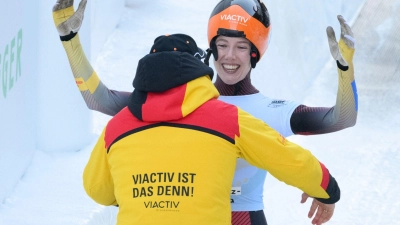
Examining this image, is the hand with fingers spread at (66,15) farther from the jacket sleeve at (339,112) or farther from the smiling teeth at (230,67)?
the jacket sleeve at (339,112)

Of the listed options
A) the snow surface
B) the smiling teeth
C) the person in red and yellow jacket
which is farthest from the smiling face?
the snow surface

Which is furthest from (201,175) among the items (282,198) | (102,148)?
(282,198)

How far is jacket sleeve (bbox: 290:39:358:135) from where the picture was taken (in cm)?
333

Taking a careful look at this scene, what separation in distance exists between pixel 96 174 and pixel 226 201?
1.67 ft

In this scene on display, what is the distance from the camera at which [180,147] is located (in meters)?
2.80

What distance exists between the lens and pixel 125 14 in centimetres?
941

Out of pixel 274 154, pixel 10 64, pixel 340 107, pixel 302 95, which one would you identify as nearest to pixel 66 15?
pixel 274 154

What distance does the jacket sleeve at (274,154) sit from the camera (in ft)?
9.43

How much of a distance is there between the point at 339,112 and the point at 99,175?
108 centimetres

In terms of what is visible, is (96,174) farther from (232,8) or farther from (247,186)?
(232,8)

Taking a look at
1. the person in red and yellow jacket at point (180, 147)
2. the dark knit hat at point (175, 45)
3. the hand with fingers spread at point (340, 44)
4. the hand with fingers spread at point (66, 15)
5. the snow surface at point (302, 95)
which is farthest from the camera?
the snow surface at point (302, 95)

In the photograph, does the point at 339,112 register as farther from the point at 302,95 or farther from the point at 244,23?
the point at 302,95

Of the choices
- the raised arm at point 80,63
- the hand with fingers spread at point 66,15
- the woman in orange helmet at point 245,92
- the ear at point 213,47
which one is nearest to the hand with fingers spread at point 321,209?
the woman in orange helmet at point 245,92

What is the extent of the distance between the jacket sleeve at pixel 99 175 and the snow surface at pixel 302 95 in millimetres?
1878
